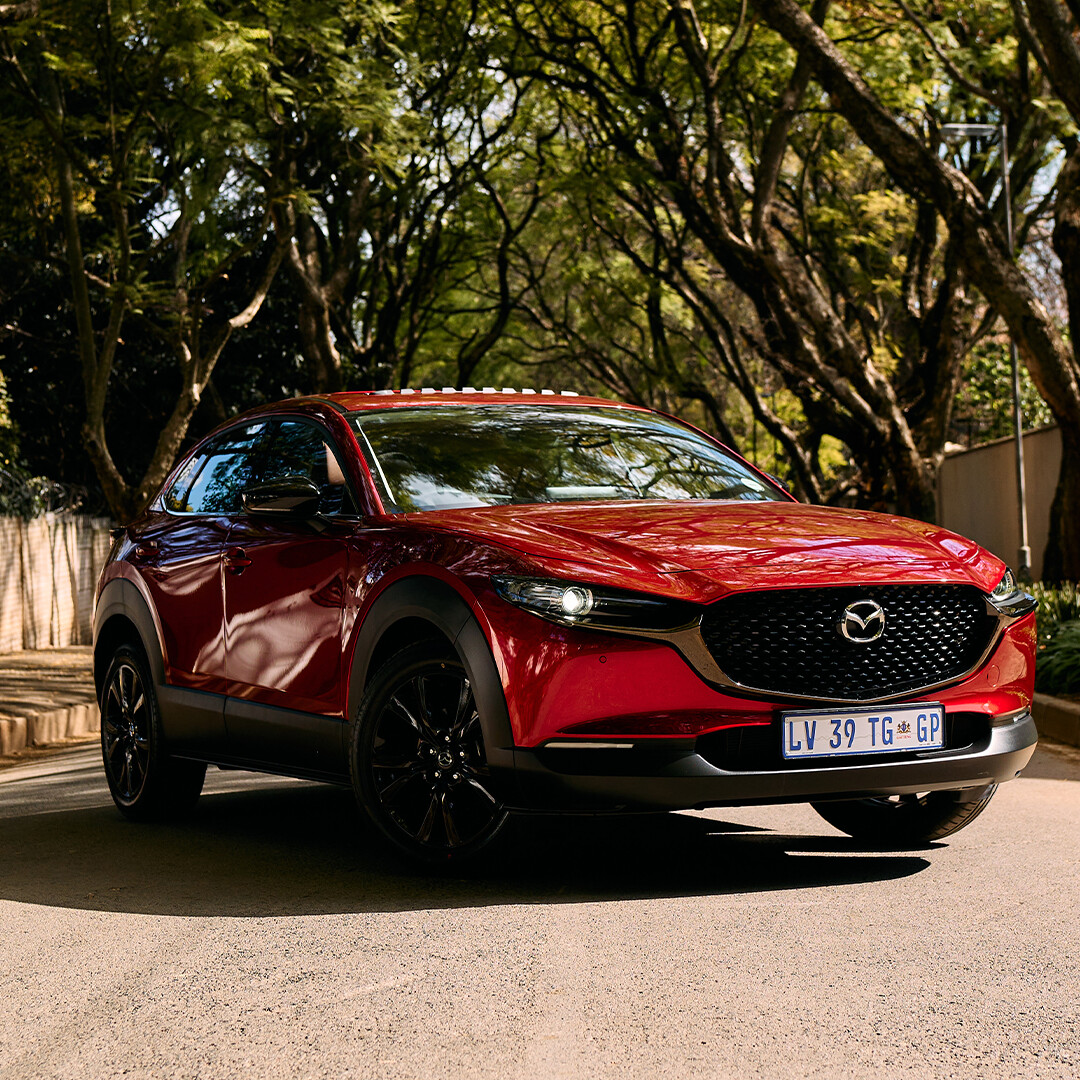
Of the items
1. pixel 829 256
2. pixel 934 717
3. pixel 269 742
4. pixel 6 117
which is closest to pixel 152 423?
pixel 6 117

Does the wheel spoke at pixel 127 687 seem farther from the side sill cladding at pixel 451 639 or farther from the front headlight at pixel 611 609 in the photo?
the front headlight at pixel 611 609

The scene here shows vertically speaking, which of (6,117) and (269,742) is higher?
(6,117)

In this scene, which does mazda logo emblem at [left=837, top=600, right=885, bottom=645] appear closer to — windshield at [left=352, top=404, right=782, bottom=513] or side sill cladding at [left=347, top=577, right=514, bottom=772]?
side sill cladding at [left=347, top=577, right=514, bottom=772]

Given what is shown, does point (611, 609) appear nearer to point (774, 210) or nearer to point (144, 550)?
point (144, 550)

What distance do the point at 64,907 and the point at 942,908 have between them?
2856mm

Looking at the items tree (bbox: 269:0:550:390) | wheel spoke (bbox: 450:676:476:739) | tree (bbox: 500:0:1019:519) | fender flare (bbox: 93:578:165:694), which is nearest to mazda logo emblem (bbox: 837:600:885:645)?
wheel spoke (bbox: 450:676:476:739)

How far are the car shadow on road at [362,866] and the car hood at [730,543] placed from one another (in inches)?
41.7

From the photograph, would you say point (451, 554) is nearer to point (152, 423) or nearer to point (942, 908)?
point (942, 908)

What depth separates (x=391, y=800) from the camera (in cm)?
566

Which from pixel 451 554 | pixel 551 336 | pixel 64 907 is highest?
pixel 551 336

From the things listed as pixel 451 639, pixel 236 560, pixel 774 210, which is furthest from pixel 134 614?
pixel 774 210

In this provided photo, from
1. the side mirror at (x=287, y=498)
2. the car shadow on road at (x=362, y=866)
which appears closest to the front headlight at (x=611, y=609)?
the car shadow on road at (x=362, y=866)

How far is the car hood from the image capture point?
517 centimetres

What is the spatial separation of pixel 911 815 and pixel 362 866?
2.04m
